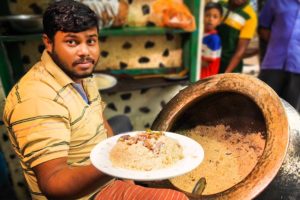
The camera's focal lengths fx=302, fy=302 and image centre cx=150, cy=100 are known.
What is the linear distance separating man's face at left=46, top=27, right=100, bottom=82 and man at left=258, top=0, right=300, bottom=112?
7.84ft

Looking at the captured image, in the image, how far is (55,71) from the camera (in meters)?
1.45

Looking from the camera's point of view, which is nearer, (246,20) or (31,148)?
(31,148)

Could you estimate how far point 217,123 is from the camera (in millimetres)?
2080

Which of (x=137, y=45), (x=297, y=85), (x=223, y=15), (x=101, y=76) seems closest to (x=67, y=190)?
→ (x=101, y=76)

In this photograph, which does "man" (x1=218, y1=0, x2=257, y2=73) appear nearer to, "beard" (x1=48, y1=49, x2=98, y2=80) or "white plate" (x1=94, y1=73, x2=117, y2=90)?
"white plate" (x1=94, y1=73, x2=117, y2=90)

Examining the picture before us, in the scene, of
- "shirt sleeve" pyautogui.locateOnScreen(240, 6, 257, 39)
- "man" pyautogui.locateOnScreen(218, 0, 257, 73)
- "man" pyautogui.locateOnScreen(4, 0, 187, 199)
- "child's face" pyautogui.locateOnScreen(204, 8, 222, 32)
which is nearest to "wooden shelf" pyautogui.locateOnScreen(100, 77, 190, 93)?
"child's face" pyautogui.locateOnScreen(204, 8, 222, 32)

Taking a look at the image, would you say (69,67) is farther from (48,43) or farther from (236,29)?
(236,29)

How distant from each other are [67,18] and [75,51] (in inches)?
6.0

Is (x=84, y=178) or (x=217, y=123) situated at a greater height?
(x=84, y=178)

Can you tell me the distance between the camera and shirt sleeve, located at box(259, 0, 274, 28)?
340 centimetres

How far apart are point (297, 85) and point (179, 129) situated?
182cm

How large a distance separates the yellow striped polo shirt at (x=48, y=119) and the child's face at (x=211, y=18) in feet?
8.75

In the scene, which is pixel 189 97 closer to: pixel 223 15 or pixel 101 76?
pixel 101 76

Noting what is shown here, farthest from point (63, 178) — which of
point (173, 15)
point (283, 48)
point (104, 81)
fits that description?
point (283, 48)
